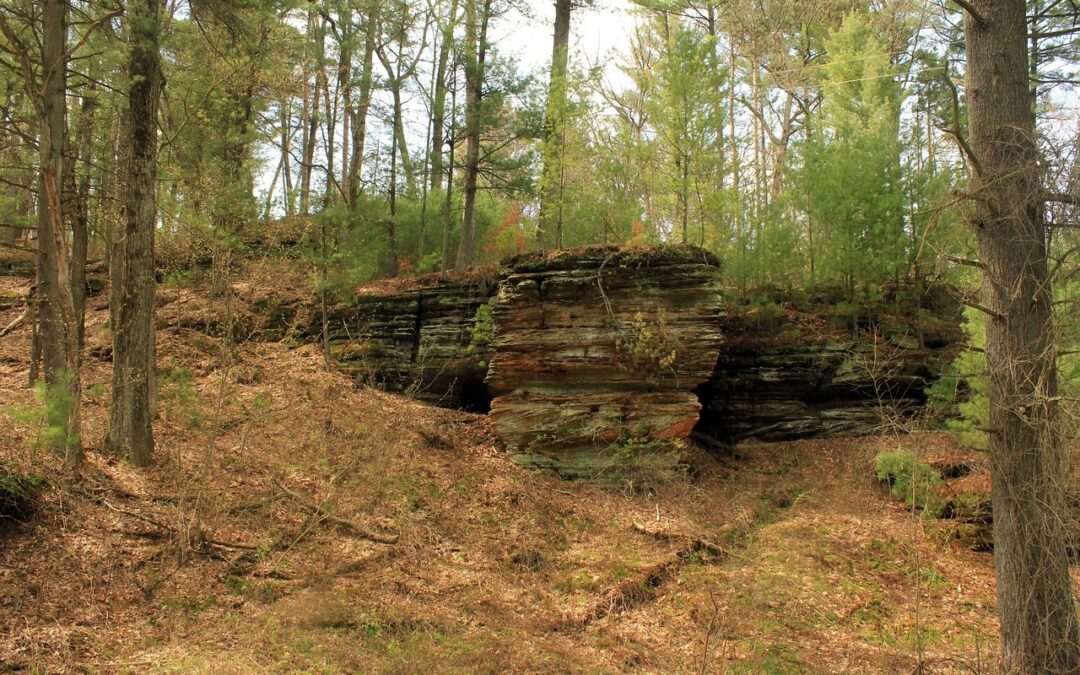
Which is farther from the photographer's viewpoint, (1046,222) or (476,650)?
(476,650)

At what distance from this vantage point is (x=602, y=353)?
481 inches

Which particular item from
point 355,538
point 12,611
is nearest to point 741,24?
point 355,538

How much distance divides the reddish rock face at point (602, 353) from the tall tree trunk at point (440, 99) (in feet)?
16.9

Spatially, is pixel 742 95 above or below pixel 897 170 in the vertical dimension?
above

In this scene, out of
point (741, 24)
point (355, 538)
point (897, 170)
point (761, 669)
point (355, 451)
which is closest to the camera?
point (761, 669)

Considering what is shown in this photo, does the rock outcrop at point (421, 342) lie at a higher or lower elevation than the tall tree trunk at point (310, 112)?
lower

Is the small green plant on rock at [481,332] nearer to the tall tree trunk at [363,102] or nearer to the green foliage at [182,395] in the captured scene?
the tall tree trunk at [363,102]

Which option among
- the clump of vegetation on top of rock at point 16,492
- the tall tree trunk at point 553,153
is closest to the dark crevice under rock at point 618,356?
the tall tree trunk at point 553,153

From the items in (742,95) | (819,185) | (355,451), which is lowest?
(355,451)

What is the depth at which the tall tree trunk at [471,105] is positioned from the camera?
49.6 ft

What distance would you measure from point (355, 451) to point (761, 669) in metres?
6.54

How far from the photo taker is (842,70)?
55.4 feet

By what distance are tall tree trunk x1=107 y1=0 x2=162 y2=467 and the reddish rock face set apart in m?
5.64

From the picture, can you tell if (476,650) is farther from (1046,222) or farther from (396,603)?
(1046,222)
